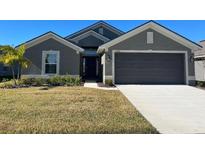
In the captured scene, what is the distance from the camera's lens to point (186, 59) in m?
18.5

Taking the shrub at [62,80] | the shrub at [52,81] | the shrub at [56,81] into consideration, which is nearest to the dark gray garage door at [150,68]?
the shrub at [62,80]

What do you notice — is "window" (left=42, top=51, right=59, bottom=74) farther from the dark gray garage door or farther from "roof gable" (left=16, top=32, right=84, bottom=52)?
the dark gray garage door

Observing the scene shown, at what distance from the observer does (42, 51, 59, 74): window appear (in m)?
19.2

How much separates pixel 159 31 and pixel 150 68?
3172 millimetres

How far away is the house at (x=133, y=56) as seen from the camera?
723 inches

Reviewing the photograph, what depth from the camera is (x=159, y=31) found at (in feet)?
60.8

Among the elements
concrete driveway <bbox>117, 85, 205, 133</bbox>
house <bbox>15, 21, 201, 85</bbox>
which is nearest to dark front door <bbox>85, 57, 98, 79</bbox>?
house <bbox>15, 21, 201, 85</bbox>

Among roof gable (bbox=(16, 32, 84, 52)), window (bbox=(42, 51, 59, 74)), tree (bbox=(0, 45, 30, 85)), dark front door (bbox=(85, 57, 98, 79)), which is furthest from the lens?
dark front door (bbox=(85, 57, 98, 79))

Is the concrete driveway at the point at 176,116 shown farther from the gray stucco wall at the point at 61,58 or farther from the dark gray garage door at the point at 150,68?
the gray stucco wall at the point at 61,58

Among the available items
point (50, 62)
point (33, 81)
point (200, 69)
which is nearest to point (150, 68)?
point (200, 69)

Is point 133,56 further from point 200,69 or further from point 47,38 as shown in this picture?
point 200,69
